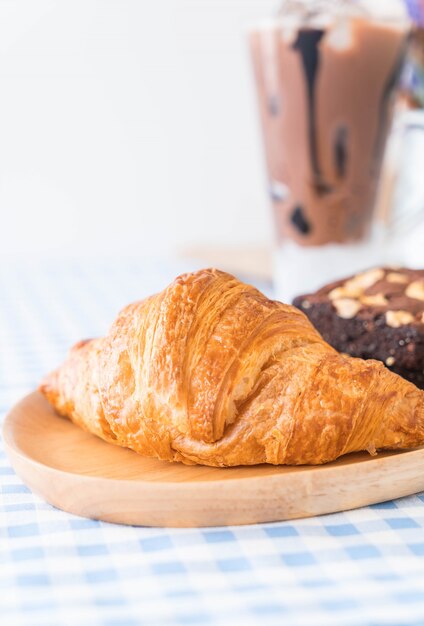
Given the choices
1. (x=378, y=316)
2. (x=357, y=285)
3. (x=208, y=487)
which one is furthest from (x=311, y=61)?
(x=208, y=487)

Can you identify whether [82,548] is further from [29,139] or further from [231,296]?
[29,139]

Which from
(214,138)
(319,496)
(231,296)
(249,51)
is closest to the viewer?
(319,496)

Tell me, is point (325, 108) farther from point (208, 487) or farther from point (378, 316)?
point (208, 487)

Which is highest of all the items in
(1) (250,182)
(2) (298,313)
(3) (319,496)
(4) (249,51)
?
(4) (249,51)

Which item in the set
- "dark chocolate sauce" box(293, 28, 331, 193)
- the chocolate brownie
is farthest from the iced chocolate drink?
the chocolate brownie

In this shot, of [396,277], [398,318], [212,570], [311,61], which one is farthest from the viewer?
[311,61]

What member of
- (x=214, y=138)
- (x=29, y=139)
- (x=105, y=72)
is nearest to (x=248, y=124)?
(x=214, y=138)

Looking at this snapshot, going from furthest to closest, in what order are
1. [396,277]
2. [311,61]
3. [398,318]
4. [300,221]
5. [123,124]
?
[123,124] → [300,221] → [311,61] → [396,277] → [398,318]

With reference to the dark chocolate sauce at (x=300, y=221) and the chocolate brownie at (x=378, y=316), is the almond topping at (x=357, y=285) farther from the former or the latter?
the dark chocolate sauce at (x=300, y=221)

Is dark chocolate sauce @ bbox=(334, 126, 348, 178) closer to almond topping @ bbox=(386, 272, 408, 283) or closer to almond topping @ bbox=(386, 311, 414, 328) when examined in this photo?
almond topping @ bbox=(386, 272, 408, 283)
